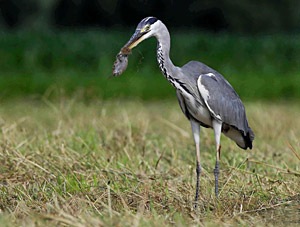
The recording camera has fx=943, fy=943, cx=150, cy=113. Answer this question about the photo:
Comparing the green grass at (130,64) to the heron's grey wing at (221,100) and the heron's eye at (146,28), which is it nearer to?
the heron's grey wing at (221,100)

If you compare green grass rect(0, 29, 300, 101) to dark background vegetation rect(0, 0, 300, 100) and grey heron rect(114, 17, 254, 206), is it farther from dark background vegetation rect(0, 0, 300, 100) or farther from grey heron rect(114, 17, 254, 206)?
grey heron rect(114, 17, 254, 206)

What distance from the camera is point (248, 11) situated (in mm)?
32125

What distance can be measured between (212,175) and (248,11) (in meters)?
26.0

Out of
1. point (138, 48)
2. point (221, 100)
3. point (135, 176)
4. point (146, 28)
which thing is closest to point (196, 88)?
point (221, 100)

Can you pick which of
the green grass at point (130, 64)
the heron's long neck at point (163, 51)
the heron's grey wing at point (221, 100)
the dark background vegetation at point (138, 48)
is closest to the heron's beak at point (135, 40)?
the heron's long neck at point (163, 51)

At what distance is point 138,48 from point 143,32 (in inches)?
583

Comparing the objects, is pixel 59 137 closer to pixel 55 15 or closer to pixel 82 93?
pixel 82 93

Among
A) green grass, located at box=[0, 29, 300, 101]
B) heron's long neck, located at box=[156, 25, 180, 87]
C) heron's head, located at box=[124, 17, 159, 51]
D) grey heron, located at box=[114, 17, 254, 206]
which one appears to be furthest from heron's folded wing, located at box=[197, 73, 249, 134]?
green grass, located at box=[0, 29, 300, 101]

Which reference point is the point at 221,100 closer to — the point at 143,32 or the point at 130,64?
the point at 143,32

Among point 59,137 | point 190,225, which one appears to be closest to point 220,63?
point 59,137

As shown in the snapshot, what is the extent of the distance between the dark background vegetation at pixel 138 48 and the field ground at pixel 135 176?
0.85 meters

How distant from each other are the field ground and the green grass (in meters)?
4.78

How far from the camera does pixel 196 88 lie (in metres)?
5.75

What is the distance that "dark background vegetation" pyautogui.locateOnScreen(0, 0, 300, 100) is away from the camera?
15172 mm
